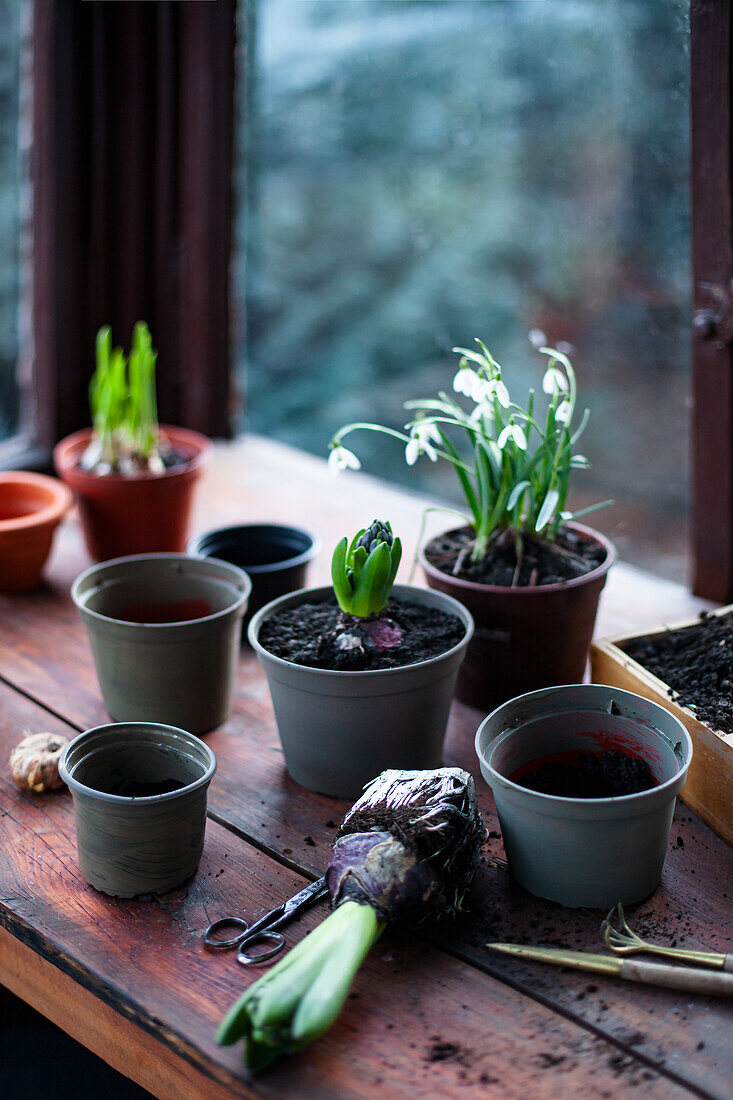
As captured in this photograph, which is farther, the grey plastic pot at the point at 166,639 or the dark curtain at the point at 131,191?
the dark curtain at the point at 131,191

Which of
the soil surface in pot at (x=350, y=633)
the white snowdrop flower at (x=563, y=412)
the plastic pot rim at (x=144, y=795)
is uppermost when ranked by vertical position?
the white snowdrop flower at (x=563, y=412)

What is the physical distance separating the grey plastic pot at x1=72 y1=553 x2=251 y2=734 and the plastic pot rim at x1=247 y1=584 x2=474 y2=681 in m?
0.05

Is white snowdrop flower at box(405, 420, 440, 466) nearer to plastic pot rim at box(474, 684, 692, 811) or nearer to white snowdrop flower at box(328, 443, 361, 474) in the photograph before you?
white snowdrop flower at box(328, 443, 361, 474)

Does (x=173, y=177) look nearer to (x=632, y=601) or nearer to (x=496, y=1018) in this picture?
(x=632, y=601)

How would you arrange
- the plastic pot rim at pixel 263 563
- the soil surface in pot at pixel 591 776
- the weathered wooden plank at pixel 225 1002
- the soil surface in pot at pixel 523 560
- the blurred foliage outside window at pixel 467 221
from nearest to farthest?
the weathered wooden plank at pixel 225 1002 → the soil surface in pot at pixel 591 776 → the soil surface in pot at pixel 523 560 → the plastic pot rim at pixel 263 563 → the blurred foliage outside window at pixel 467 221

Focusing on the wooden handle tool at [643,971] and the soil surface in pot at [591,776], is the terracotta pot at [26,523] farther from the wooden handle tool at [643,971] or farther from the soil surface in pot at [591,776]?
the wooden handle tool at [643,971]

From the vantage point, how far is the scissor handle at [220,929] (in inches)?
38.0

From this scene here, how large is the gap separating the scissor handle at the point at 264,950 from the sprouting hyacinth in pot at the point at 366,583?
0.32 meters

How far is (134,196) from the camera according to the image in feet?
6.56

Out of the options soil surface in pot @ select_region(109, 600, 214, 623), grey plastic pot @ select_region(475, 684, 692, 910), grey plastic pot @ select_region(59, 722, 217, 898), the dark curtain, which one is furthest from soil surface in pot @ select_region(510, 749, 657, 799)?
the dark curtain

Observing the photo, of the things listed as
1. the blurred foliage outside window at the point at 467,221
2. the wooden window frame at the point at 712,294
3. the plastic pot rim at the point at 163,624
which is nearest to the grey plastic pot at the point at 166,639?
the plastic pot rim at the point at 163,624

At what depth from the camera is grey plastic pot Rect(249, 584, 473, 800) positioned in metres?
1.11

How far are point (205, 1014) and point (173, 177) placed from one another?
1601 mm

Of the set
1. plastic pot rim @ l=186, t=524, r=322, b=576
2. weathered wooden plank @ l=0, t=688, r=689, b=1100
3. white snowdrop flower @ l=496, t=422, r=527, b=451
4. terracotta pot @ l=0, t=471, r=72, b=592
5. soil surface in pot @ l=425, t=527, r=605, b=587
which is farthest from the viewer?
terracotta pot @ l=0, t=471, r=72, b=592
